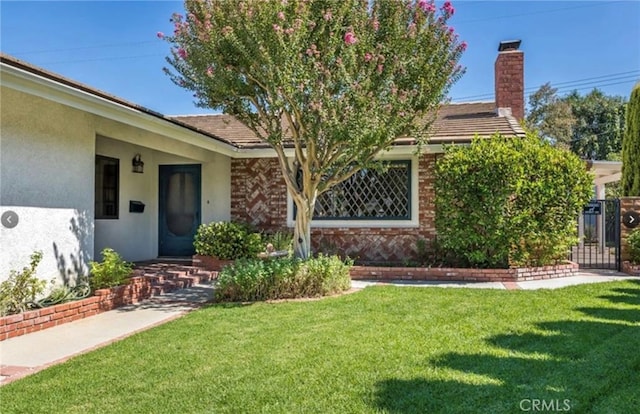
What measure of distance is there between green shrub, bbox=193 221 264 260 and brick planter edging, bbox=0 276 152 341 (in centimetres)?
229

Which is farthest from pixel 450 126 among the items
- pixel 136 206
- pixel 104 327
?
pixel 104 327

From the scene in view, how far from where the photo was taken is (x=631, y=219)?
1031 centimetres

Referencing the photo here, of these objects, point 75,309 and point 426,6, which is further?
point 426,6

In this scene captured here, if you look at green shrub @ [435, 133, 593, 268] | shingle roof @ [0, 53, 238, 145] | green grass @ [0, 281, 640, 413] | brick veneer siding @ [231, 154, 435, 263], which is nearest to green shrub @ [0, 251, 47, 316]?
green grass @ [0, 281, 640, 413]

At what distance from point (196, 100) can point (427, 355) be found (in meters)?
6.21

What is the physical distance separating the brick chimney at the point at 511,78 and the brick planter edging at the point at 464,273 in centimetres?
564

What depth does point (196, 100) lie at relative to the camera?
8305 mm

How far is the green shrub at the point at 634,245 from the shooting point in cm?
984

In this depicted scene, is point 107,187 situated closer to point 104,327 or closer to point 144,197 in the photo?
point 144,197

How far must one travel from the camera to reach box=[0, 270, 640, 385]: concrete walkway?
4602mm

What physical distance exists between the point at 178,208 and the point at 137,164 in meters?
1.54

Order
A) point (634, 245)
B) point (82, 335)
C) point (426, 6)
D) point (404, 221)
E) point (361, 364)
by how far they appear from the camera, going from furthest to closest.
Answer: point (404, 221) < point (634, 245) < point (426, 6) < point (82, 335) < point (361, 364)

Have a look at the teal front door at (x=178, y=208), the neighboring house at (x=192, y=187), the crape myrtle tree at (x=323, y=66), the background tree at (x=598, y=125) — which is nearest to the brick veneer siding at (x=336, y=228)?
the neighboring house at (x=192, y=187)

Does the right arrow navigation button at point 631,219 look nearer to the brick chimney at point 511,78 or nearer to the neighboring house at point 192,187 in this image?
the neighboring house at point 192,187
